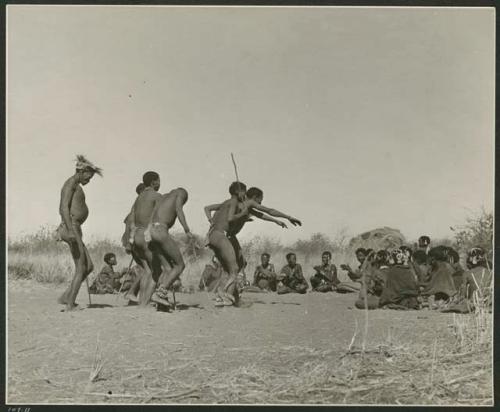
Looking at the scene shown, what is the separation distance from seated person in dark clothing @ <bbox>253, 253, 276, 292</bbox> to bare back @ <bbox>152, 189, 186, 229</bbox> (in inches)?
112

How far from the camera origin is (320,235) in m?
13.6

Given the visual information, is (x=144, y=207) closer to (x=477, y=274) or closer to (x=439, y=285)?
(x=439, y=285)

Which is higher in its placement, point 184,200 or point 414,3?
point 414,3

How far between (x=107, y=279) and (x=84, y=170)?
2619mm

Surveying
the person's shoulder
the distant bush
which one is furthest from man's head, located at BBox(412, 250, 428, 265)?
the person's shoulder

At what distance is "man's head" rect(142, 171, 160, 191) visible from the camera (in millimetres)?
10477

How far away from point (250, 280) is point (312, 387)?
5330 millimetres

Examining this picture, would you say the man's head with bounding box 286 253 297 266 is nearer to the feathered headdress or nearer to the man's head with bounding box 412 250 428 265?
the man's head with bounding box 412 250 428 265

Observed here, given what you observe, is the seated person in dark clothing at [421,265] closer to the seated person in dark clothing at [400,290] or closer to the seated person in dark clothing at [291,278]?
the seated person in dark clothing at [400,290]

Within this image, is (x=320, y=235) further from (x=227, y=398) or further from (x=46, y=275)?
(x=227, y=398)

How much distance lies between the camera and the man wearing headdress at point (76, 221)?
9.78 meters

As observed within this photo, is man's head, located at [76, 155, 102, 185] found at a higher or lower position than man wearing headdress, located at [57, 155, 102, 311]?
higher

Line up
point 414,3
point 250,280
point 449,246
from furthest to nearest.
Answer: point 250,280, point 449,246, point 414,3
